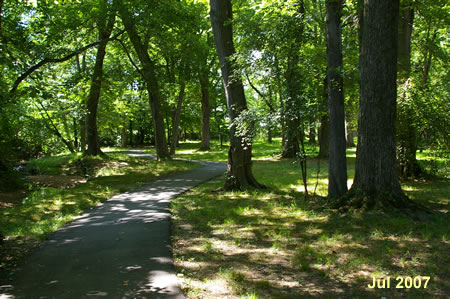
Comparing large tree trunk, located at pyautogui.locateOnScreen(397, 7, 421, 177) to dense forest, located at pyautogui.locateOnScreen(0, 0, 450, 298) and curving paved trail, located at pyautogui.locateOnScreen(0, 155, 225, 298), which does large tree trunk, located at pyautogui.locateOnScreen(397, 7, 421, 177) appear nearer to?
dense forest, located at pyautogui.locateOnScreen(0, 0, 450, 298)

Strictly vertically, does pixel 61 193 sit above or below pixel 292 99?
below

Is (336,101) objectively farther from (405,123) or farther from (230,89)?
(230,89)

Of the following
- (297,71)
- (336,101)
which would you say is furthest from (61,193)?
(336,101)

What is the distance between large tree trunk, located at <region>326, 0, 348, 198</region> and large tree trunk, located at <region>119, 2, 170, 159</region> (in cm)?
867

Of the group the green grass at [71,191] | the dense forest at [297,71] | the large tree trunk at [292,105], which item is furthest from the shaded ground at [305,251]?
the green grass at [71,191]

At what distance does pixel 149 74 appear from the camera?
58.3 feet

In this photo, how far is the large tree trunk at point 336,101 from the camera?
8.67 meters

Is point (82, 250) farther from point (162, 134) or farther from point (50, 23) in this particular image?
point (162, 134)

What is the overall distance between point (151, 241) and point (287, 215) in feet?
11.0

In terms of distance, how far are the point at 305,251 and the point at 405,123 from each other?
7.19 meters

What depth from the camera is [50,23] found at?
11828 millimetres

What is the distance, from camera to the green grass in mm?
7832

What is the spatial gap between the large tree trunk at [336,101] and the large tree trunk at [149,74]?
867 cm

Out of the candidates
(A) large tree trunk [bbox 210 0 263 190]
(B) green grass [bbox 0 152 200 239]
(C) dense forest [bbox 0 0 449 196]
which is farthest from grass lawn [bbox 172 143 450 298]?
(B) green grass [bbox 0 152 200 239]
